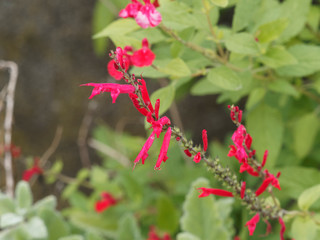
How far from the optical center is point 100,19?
1.81m

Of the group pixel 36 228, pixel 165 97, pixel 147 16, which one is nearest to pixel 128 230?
pixel 36 228

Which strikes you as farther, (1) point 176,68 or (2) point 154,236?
(2) point 154,236

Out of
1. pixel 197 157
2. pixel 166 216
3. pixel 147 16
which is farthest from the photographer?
pixel 166 216

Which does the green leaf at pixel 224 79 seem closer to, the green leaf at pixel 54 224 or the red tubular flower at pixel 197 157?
the red tubular flower at pixel 197 157

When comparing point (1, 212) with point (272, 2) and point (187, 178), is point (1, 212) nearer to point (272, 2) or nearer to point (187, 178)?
point (187, 178)

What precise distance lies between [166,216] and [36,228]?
18.8 inches

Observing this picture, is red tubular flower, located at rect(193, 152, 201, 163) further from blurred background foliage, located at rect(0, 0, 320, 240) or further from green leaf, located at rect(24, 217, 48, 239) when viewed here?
green leaf, located at rect(24, 217, 48, 239)

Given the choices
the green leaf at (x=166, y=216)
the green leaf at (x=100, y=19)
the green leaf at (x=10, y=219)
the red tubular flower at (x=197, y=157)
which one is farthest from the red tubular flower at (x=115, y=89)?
the green leaf at (x=100, y=19)

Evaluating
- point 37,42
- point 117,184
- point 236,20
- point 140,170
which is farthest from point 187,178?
point 37,42

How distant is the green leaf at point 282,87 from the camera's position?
1.13m

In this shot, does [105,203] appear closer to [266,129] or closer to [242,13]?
[266,129]

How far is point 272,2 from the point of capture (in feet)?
3.91

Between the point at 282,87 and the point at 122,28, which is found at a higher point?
the point at 122,28

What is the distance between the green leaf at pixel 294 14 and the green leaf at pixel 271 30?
0.46 ft
